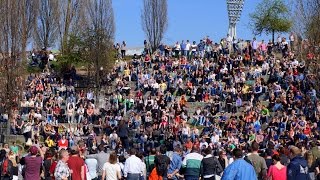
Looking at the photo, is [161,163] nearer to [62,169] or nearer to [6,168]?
[62,169]

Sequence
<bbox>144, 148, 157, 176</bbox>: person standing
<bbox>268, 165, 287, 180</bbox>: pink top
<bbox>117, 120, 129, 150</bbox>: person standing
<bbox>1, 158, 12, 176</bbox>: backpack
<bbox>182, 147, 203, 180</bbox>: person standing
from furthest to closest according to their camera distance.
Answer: <bbox>117, 120, 129, 150</bbox>: person standing
<bbox>1, 158, 12, 176</bbox>: backpack
<bbox>144, 148, 157, 176</bbox>: person standing
<bbox>182, 147, 203, 180</bbox>: person standing
<bbox>268, 165, 287, 180</bbox>: pink top

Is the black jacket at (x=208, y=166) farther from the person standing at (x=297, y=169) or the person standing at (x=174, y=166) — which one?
the person standing at (x=297, y=169)

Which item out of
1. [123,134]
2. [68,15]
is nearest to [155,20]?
[68,15]

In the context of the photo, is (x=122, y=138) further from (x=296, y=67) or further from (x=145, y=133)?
(x=296, y=67)

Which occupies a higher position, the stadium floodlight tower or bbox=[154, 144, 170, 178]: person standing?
the stadium floodlight tower

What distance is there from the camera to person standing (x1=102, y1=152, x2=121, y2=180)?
58.4ft

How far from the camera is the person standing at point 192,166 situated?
18.5 m

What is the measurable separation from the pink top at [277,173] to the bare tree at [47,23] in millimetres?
46781

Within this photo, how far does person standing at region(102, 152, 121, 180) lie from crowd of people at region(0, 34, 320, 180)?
1870 mm

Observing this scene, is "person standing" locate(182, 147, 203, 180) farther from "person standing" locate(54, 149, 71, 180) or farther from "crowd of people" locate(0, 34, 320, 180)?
"person standing" locate(54, 149, 71, 180)

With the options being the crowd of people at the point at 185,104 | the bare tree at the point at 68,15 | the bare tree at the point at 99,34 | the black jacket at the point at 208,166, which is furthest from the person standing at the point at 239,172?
the bare tree at the point at 68,15

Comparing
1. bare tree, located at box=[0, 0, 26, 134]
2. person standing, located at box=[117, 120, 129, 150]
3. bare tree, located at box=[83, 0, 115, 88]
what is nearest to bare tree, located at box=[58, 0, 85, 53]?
bare tree, located at box=[83, 0, 115, 88]

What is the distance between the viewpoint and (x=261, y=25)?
60.1m

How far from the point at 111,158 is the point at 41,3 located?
146 ft
